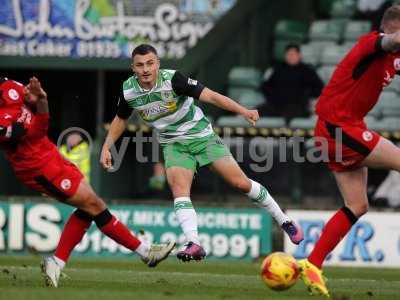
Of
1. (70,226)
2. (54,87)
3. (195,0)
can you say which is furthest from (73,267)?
(54,87)

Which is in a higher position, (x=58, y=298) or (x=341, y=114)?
(x=341, y=114)

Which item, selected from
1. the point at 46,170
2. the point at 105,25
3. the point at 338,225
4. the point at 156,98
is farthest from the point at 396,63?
the point at 105,25

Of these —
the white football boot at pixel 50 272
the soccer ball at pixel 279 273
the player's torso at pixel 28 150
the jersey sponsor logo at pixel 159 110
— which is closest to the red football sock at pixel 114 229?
the white football boot at pixel 50 272

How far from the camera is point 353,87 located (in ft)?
37.3

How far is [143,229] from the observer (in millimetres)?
17625

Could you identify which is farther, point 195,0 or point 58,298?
point 195,0

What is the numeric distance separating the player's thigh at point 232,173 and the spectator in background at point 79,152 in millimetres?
7298

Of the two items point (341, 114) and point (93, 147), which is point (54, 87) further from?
point (341, 114)

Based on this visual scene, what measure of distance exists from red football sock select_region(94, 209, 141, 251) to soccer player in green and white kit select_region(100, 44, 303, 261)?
485mm

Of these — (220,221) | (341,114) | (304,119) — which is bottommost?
(220,221)

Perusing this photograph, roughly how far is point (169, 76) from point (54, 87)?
1127 centimetres

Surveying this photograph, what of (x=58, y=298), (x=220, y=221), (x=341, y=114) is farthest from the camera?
(x=220, y=221)

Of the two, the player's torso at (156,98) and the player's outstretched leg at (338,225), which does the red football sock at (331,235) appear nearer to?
the player's outstretched leg at (338,225)

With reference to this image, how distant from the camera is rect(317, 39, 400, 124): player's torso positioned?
37.2 ft
